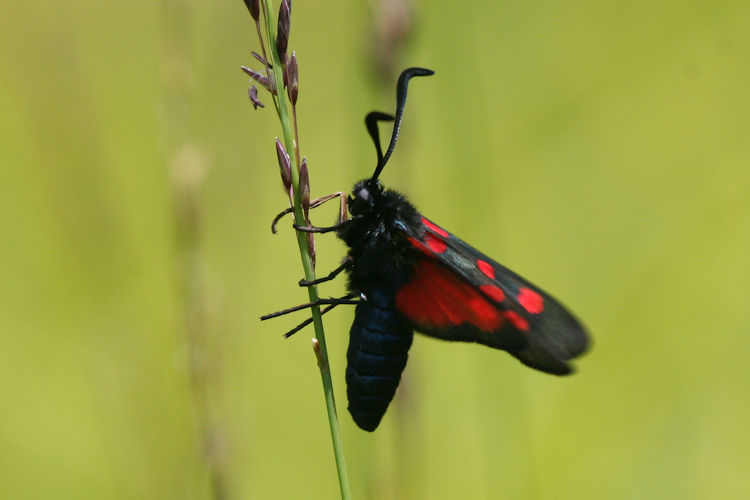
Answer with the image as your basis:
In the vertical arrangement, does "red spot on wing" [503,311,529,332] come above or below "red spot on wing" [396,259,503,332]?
below

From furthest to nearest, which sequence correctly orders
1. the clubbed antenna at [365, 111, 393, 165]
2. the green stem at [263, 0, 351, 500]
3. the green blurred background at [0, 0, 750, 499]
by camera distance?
the green blurred background at [0, 0, 750, 499], the clubbed antenna at [365, 111, 393, 165], the green stem at [263, 0, 351, 500]

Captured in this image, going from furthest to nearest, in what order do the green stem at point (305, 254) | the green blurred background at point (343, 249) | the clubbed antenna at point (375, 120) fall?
the green blurred background at point (343, 249) < the clubbed antenna at point (375, 120) < the green stem at point (305, 254)

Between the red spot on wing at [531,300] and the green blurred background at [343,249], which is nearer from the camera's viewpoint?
the red spot on wing at [531,300]

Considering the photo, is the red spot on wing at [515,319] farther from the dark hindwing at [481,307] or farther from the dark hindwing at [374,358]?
the dark hindwing at [374,358]

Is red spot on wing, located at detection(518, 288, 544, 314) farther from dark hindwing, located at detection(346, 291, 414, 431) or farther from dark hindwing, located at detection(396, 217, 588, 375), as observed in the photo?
dark hindwing, located at detection(346, 291, 414, 431)

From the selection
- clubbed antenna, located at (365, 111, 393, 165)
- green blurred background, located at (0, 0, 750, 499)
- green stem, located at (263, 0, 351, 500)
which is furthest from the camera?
green blurred background, located at (0, 0, 750, 499)

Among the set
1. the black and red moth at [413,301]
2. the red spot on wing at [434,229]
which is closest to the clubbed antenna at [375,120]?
the black and red moth at [413,301]

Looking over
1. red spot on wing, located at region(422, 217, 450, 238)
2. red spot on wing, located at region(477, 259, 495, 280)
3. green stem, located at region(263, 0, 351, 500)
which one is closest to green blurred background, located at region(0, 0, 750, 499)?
red spot on wing, located at region(422, 217, 450, 238)
